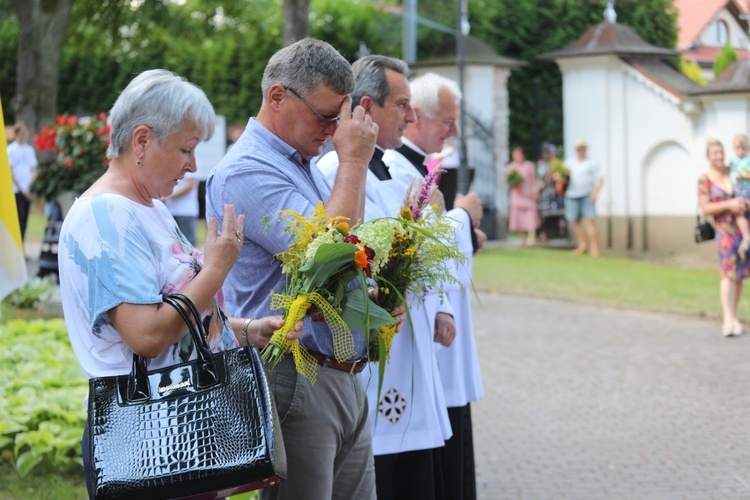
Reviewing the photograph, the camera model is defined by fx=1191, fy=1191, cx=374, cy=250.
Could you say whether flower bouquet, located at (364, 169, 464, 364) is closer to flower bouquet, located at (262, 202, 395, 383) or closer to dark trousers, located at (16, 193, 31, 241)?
flower bouquet, located at (262, 202, 395, 383)

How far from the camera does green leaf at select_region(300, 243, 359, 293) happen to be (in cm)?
322

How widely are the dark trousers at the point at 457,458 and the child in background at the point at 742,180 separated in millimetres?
6956

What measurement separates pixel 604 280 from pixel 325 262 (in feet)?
43.6

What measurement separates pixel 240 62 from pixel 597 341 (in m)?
21.0

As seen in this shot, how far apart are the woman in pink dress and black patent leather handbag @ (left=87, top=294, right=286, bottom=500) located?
19.8m

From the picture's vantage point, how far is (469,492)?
5.29m

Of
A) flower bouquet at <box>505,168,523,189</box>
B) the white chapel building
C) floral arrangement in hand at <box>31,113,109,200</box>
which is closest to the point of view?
floral arrangement in hand at <box>31,113,109,200</box>

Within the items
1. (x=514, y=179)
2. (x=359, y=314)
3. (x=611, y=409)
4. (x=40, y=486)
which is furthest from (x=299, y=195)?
(x=514, y=179)

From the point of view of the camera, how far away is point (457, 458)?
204 inches

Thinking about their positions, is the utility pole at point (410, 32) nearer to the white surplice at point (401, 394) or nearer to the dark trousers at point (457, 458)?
the dark trousers at point (457, 458)

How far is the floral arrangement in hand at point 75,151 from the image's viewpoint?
11.1 meters

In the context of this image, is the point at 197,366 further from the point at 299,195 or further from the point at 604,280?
the point at 604,280

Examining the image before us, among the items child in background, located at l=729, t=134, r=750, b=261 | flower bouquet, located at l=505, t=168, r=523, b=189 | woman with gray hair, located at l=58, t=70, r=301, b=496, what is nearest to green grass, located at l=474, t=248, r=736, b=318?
→ child in background, located at l=729, t=134, r=750, b=261

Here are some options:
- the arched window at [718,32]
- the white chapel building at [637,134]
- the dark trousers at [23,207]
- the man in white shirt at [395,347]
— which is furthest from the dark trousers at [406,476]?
the arched window at [718,32]
